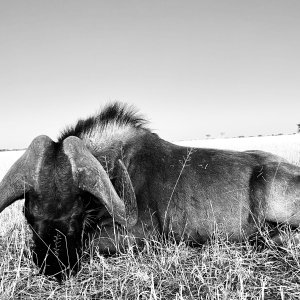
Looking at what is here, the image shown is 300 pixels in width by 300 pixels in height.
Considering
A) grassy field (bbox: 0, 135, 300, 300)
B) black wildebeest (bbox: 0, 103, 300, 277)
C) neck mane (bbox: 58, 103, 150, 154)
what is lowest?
grassy field (bbox: 0, 135, 300, 300)

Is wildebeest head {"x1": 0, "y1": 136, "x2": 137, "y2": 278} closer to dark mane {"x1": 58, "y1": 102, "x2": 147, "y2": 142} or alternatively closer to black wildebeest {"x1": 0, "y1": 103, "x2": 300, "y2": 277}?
black wildebeest {"x1": 0, "y1": 103, "x2": 300, "y2": 277}

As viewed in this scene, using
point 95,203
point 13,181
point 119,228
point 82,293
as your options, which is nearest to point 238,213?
point 119,228

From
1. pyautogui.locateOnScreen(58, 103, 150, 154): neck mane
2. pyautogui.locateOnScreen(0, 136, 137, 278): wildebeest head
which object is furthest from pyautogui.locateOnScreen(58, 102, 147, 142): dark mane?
pyautogui.locateOnScreen(0, 136, 137, 278): wildebeest head

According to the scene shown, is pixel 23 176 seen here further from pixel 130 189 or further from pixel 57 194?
pixel 130 189

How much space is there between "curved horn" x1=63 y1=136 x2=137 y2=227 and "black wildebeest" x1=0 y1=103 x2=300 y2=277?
0.01m

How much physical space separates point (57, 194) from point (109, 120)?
2044 mm

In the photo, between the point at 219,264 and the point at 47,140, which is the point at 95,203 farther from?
the point at 219,264

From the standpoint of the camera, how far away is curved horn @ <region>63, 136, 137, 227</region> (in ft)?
12.8

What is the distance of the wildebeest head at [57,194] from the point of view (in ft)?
12.5

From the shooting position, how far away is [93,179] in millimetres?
3973

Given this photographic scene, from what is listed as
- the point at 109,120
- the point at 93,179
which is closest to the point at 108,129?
the point at 109,120

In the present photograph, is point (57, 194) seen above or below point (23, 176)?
below

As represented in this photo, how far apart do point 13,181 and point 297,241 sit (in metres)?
3.44

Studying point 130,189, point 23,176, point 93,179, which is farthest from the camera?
point 130,189
